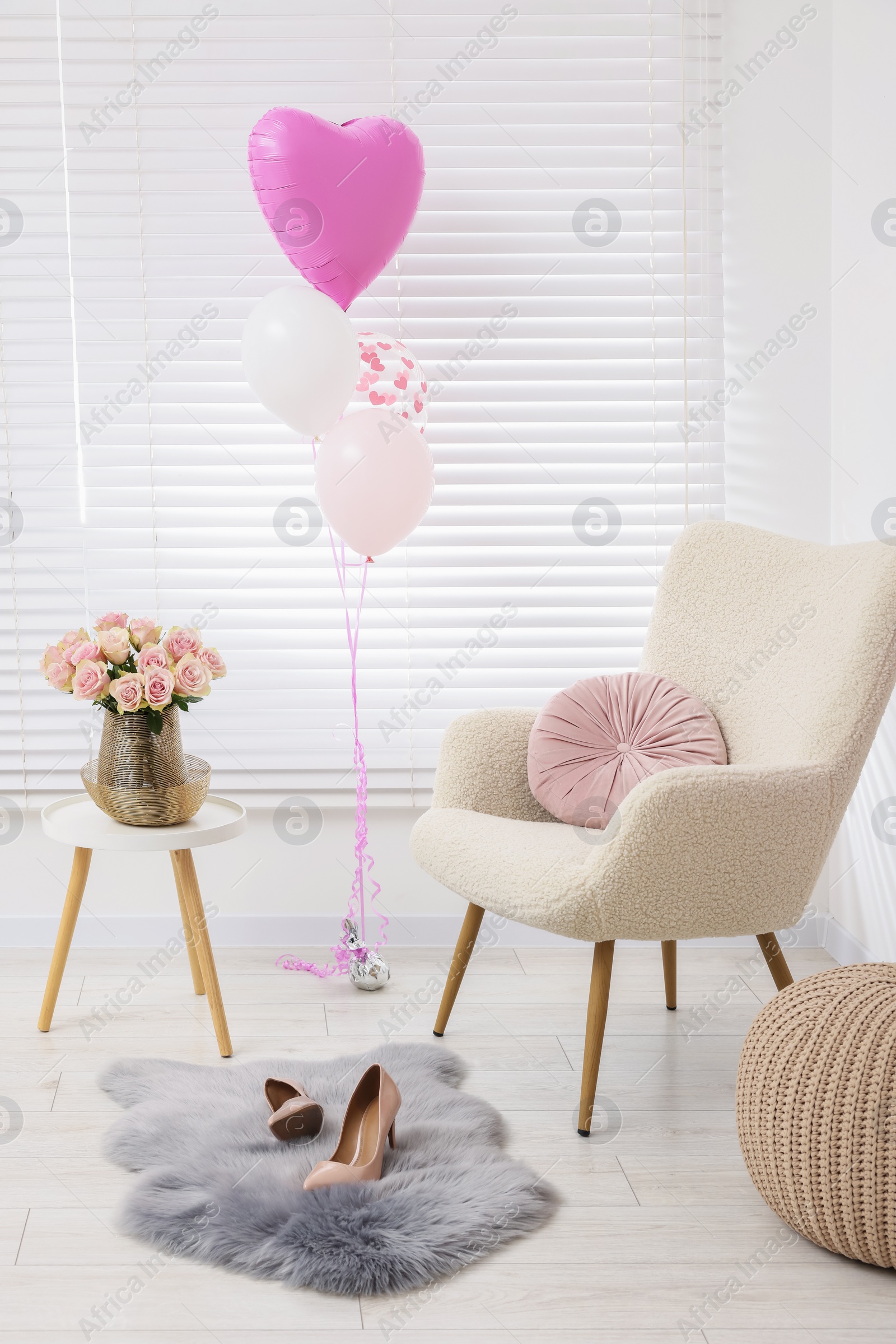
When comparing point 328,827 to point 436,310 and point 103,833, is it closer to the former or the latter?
point 103,833

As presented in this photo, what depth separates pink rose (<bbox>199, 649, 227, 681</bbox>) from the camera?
207cm

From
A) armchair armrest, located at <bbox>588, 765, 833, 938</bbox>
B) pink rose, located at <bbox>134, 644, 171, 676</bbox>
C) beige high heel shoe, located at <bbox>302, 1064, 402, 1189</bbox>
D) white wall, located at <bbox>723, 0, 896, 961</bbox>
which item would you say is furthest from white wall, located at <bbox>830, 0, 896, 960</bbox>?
pink rose, located at <bbox>134, 644, 171, 676</bbox>

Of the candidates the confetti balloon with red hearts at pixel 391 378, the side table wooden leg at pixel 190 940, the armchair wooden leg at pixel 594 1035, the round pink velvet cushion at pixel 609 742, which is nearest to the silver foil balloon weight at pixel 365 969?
the side table wooden leg at pixel 190 940

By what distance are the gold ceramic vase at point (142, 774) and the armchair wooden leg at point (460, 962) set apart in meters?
0.58

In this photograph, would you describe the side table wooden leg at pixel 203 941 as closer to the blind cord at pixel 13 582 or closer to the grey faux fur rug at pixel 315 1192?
the grey faux fur rug at pixel 315 1192

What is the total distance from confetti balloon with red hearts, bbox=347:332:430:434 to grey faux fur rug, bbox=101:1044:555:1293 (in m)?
1.34

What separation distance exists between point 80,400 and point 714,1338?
7.38ft

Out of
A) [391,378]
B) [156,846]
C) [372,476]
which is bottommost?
[156,846]

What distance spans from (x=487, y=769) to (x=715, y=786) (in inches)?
22.2

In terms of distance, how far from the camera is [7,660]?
265cm

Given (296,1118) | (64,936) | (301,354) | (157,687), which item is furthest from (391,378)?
(296,1118)

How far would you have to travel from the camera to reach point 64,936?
220 cm

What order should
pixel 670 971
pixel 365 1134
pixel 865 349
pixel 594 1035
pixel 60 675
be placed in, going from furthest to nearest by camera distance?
pixel 865 349, pixel 670 971, pixel 60 675, pixel 594 1035, pixel 365 1134

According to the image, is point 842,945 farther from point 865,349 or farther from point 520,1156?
point 865,349
